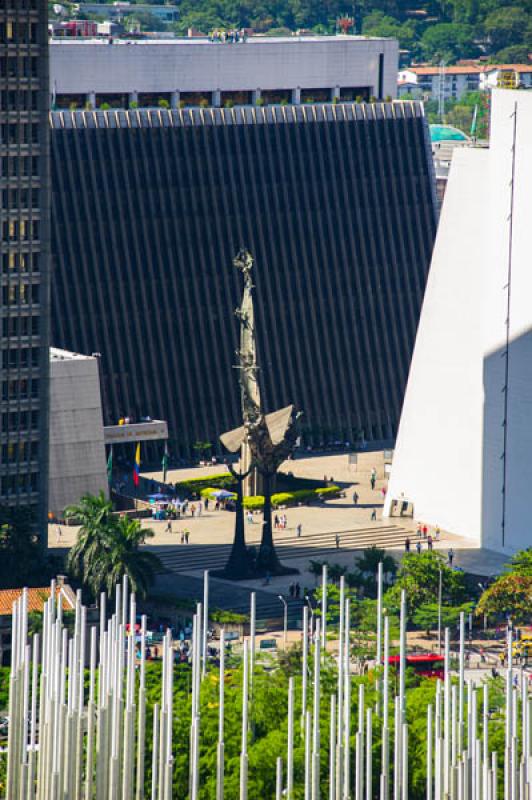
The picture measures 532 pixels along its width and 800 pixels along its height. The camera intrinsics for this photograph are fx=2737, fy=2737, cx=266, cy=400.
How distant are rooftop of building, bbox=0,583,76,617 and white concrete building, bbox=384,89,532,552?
39821mm

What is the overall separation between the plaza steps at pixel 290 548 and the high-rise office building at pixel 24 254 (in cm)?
1098

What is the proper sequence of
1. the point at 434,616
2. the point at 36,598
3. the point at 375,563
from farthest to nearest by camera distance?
the point at 375,563 < the point at 434,616 < the point at 36,598

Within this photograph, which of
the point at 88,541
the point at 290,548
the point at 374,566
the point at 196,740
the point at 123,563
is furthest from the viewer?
the point at 290,548

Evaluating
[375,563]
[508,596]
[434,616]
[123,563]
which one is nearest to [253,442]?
[375,563]

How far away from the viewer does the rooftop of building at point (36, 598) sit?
534ft

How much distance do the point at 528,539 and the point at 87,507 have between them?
3434cm

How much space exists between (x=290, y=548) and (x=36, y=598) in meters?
A: 33.7

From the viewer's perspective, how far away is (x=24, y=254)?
183m

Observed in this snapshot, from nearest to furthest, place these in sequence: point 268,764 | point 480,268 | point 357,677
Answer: point 268,764 → point 357,677 → point 480,268

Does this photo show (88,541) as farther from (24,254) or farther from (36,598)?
(24,254)

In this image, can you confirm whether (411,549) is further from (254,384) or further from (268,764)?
(268,764)

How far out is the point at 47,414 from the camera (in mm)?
184250

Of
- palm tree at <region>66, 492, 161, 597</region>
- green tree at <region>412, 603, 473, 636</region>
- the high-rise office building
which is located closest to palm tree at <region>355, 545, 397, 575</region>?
green tree at <region>412, 603, 473, 636</region>

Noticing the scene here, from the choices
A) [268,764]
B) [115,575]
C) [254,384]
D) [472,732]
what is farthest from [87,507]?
[472,732]
